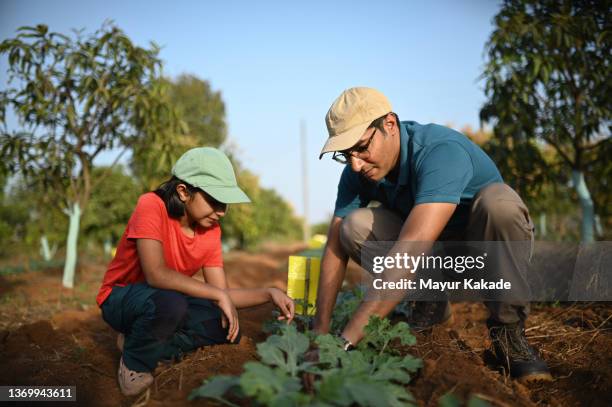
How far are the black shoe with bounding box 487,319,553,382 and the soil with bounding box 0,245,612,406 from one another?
1.8 inches

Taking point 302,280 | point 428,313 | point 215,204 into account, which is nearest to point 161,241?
point 215,204

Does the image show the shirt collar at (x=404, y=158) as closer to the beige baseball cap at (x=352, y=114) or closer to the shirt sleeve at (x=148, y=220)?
the beige baseball cap at (x=352, y=114)

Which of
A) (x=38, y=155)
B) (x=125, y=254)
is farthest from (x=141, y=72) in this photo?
(x=125, y=254)

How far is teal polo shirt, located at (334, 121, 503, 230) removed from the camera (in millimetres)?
1902

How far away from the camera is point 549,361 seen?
212cm

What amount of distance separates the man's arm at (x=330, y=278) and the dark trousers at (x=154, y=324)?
0.47 metres

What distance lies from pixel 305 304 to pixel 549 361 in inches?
44.4

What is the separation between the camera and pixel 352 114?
2014 mm

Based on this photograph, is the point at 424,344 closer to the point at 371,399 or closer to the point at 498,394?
the point at 498,394

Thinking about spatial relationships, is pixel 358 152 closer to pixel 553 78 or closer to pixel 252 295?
pixel 252 295

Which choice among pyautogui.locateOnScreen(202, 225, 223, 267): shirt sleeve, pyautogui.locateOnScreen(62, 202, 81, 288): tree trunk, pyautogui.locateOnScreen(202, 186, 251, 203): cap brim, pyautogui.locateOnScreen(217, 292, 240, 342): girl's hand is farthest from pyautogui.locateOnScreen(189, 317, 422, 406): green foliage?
pyautogui.locateOnScreen(62, 202, 81, 288): tree trunk

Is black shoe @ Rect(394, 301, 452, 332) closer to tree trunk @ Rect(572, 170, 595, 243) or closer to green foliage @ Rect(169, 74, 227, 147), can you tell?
tree trunk @ Rect(572, 170, 595, 243)

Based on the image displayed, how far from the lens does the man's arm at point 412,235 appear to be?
1753 millimetres

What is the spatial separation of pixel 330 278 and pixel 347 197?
0.48 metres
